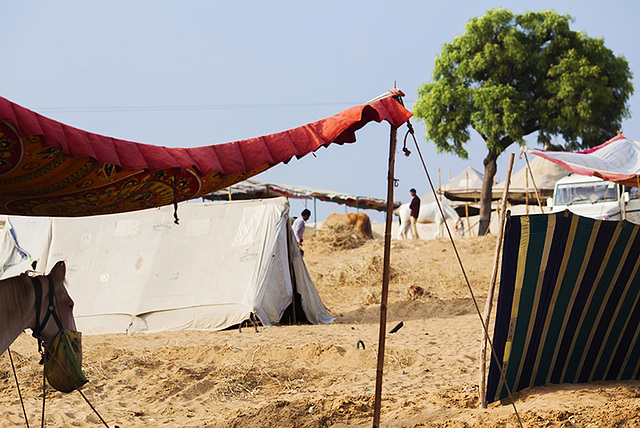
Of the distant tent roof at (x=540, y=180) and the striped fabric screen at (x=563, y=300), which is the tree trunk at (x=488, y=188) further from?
the striped fabric screen at (x=563, y=300)

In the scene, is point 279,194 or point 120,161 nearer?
point 120,161

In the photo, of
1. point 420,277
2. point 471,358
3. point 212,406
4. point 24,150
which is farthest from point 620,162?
point 420,277

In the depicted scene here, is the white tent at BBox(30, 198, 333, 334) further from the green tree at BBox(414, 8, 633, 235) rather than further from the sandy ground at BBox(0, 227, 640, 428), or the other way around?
the green tree at BBox(414, 8, 633, 235)

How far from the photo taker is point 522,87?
1917 centimetres

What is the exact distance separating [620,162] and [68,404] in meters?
6.54

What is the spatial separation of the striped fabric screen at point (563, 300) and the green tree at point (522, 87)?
13810 millimetres

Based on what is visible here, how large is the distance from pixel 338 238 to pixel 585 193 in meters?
7.10

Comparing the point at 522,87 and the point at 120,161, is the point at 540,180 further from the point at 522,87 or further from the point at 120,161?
the point at 120,161

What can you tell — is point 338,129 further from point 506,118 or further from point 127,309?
point 506,118

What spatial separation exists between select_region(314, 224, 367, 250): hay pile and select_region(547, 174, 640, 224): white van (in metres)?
5.97

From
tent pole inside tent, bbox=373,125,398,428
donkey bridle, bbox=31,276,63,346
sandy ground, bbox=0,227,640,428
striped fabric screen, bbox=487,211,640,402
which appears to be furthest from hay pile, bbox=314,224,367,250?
donkey bridle, bbox=31,276,63,346

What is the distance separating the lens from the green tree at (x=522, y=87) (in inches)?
719

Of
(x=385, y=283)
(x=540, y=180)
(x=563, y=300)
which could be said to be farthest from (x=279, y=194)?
(x=385, y=283)

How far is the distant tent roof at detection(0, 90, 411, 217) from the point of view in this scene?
2754mm
